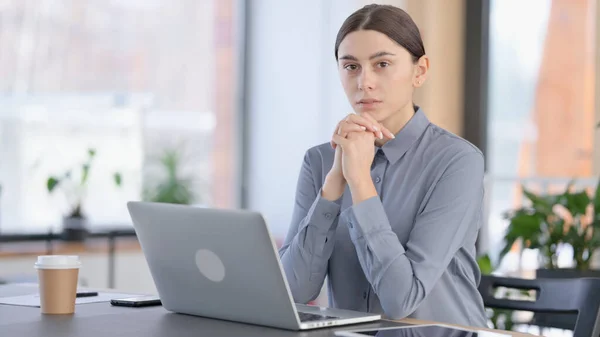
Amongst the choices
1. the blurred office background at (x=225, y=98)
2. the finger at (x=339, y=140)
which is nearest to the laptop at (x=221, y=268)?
the finger at (x=339, y=140)

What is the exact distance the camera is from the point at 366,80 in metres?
2.00

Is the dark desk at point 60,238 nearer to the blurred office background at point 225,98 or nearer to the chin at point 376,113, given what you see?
the blurred office background at point 225,98

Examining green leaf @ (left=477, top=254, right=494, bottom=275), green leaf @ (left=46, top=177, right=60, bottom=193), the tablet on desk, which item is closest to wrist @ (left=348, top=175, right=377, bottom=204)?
the tablet on desk

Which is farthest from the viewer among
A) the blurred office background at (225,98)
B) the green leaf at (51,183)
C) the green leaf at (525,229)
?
the blurred office background at (225,98)

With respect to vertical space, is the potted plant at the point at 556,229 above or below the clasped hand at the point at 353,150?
below

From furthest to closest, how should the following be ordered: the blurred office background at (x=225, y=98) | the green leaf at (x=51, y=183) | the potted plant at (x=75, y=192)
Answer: the blurred office background at (x=225, y=98) < the potted plant at (x=75, y=192) < the green leaf at (x=51, y=183)

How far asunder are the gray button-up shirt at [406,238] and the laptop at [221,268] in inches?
6.9

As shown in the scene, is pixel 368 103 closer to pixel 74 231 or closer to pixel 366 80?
pixel 366 80

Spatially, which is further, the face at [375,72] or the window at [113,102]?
the window at [113,102]

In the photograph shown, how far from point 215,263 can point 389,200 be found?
53 centimetres

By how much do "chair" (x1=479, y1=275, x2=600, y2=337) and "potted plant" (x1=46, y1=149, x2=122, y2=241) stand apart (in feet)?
9.75

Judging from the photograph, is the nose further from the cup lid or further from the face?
the cup lid

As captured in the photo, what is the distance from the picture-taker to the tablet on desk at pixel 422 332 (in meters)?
1.49

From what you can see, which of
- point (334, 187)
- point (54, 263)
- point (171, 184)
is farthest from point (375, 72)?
point (171, 184)
